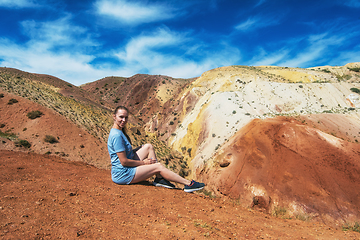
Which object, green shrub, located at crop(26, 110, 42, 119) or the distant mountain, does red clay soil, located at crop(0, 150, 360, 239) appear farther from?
green shrub, located at crop(26, 110, 42, 119)

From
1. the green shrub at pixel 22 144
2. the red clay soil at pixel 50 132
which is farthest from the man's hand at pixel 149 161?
the green shrub at pixel 22 144

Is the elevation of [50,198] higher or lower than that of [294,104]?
lower

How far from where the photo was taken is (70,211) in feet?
11.5

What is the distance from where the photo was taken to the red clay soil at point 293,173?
8008 mm

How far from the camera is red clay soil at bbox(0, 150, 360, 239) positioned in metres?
2.96

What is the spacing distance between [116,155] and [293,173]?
8.69 meters

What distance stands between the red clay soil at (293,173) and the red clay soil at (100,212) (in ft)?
9.86

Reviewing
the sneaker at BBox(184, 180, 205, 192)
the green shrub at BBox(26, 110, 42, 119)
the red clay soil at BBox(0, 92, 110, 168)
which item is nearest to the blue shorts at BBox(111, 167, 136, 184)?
the sneaker at BBox(184, 180, 205, 192)

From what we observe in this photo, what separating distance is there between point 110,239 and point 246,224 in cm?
313

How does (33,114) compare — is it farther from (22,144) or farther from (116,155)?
(116,155)

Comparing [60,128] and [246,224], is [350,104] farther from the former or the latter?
[60,128]

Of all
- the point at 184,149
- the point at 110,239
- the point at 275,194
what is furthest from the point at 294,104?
the point at 110,239

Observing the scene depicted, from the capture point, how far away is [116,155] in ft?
16.1

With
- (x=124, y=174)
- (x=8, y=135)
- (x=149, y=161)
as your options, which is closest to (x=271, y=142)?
(x=149, y=161)
